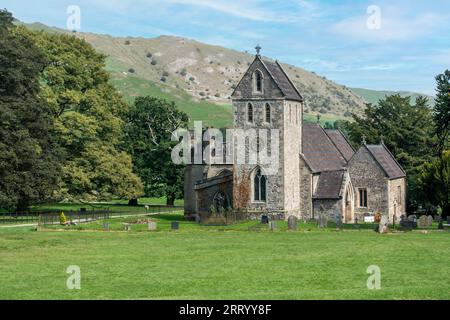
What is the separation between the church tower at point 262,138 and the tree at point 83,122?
14.2m

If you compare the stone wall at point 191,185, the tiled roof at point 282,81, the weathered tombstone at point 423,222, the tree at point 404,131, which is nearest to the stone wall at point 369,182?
the tiled roof at point 282,81

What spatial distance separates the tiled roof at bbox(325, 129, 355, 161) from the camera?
7989 centimetres

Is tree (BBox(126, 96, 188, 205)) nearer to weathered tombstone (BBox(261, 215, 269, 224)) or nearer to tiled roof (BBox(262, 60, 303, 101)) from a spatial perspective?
tiled roof (BBox(262, 60, 303, 101))

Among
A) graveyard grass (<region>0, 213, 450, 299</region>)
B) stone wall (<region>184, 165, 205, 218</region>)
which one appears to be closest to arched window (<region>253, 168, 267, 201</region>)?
stone wall (<region>184, 165, 205, 218</region>)

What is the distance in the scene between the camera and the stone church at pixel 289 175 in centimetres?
6581

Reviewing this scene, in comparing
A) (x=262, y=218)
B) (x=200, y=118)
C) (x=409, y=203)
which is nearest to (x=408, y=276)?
(x=262, y=218)

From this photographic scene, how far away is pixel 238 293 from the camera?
89.9 ft

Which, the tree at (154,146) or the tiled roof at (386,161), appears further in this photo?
the tree at (154,146)

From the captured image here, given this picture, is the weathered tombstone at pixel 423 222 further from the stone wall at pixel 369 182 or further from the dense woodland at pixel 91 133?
the stone wall at pixel 369 182

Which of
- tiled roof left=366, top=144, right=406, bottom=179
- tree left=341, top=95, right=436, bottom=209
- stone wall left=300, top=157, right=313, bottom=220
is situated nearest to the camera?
stone wall left=300, top=157, right=313, bottom=220

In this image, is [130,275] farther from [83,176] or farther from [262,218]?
[83,176]

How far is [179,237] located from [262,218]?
44.1ft

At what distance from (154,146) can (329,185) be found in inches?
942

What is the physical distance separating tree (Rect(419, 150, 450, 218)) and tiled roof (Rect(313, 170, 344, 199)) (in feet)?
21.9
